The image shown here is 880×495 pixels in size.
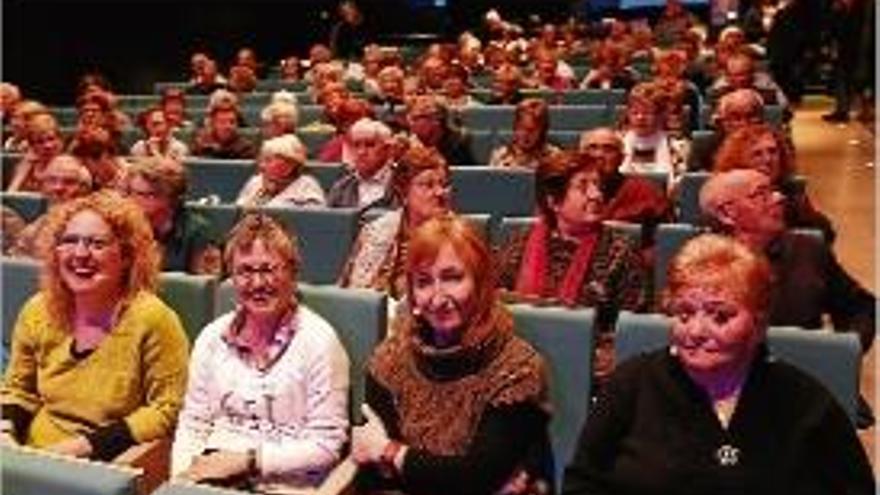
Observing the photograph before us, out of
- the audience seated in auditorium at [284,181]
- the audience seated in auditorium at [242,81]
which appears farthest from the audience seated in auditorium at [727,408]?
the audience seated in auditorium at [242,81]

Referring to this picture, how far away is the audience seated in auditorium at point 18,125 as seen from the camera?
578cm

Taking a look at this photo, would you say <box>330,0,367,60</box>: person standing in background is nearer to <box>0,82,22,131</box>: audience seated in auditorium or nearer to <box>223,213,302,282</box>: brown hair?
<box>0,82,22,131</box>: audience seated in auditorium

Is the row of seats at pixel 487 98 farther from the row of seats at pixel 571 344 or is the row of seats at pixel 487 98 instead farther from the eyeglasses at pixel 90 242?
the eyeglasses at pixel 90 242

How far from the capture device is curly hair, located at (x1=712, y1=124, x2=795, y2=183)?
10.5 ft

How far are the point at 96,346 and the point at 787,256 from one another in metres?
1.59

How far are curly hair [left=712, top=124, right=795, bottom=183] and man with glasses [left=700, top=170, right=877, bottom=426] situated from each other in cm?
28

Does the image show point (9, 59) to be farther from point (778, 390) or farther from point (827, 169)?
point (778, 390)

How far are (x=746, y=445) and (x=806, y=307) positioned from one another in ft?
3.18

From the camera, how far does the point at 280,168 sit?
15.6 ft

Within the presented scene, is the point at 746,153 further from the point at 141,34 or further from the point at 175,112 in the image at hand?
the point at 141,34

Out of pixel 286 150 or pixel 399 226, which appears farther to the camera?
pixel 286 150

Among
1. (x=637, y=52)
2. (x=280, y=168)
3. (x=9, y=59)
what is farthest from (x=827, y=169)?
(x=9, y=59)

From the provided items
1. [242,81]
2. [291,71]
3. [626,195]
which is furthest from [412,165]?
[291,71]

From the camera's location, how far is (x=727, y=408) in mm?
2033
